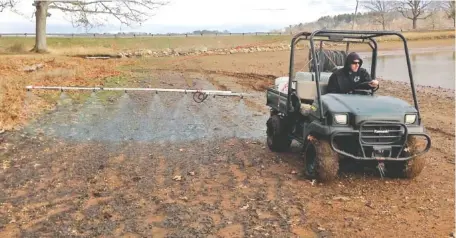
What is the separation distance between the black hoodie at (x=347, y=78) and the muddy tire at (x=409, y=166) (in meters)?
1.13

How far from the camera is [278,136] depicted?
27.5 ft

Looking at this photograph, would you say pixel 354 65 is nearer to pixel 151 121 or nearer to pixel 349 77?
pixel 349 77

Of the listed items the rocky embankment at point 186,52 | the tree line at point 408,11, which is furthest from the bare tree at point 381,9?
the rocky embankment at point 186,52

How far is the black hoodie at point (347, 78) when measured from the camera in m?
7.31

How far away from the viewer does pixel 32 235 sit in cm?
507

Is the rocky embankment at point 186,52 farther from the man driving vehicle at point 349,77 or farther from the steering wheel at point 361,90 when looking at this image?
the steering wheel at point 361,90

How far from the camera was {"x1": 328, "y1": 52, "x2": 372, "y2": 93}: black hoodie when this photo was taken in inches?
288

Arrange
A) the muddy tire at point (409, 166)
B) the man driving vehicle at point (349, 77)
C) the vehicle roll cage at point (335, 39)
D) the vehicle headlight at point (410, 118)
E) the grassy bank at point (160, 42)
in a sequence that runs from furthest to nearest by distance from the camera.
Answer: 1. the grassy bank at point (160, 42)
2. the man driving vehicle at point (349, 77)
3. the vehicle roll cage at point (335, 39)
4. the muddy tire at point (409, 166)
5. the vehicle headlight at point (410, 118)

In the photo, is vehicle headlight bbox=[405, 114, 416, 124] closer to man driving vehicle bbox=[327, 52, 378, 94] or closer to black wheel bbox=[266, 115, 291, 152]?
man driving vehicle bbox=[327, 52, 378, 94]

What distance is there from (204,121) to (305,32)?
185 inches

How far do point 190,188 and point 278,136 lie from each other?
231 centimetres

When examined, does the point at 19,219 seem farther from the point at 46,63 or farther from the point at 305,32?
the point at 46,63

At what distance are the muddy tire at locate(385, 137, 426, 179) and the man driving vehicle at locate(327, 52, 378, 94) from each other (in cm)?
112

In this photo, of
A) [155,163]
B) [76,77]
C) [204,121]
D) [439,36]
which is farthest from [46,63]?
[439,36]
